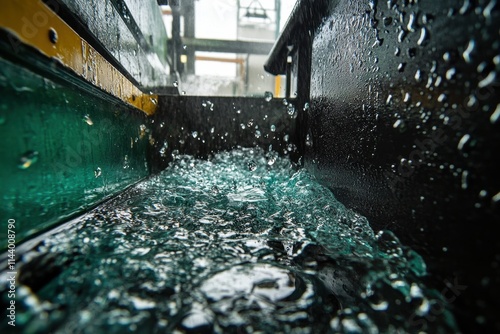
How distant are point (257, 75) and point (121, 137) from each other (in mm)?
8389

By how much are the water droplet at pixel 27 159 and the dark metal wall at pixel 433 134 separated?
4.96ft

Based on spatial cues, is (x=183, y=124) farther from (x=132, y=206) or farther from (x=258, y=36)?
(x=258, y=36)

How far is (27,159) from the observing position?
1.01 m

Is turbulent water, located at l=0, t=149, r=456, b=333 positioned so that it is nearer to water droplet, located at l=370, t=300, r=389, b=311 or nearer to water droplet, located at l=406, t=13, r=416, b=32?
water droplet, located at l=370, t=300, r=389, b=311

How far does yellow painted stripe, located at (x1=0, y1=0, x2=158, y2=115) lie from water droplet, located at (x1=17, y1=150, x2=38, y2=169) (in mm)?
411

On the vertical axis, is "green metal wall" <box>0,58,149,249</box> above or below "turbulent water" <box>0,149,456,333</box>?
above

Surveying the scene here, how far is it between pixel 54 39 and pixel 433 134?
157 cm

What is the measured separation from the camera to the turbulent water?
69 centimetres

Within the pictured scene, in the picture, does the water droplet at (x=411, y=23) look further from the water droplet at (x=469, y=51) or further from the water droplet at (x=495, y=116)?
the water droplet at (x=495, y=116)

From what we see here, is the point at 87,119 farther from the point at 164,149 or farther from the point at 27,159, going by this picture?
the point at 164,149

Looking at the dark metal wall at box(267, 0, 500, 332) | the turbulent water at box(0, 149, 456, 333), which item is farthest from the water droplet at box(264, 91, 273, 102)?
the turbulent water at box(0, 149, 456, 333)

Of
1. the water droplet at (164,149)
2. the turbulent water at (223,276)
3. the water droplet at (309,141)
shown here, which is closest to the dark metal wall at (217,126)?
the water droplet at (164,149)

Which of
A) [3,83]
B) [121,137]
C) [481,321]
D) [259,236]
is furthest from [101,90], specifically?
[481,321]

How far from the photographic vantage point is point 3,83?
88 centimetres
